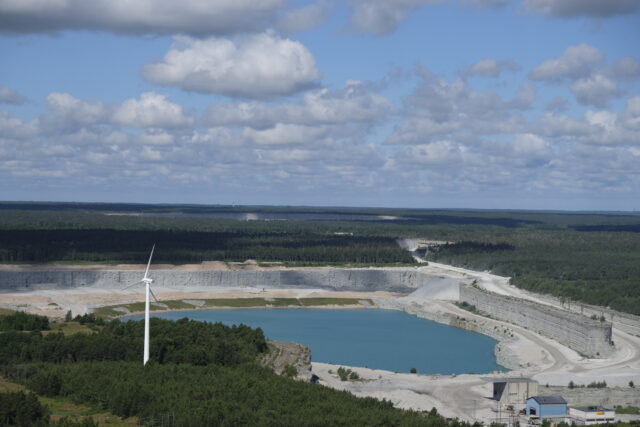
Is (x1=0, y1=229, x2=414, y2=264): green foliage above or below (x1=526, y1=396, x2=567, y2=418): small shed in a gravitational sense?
above

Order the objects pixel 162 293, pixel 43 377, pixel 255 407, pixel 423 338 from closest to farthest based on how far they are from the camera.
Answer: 1. pixel 255 407
2. pixel 43 377
3. pixel 423 338
4. pixel 162 293

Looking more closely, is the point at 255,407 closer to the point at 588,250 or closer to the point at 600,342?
the point at 600,342

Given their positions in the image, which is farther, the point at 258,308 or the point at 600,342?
the point at 258,308

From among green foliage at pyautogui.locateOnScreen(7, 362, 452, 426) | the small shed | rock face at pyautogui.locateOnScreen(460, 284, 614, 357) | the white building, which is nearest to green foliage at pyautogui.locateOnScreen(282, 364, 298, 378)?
green foliage at pyautogui.locateOnScreen(7, 362, 452, 426)

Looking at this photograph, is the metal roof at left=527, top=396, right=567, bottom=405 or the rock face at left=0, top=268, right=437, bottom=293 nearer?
the metal roof at left=527, top=396, right=567, bottom=405

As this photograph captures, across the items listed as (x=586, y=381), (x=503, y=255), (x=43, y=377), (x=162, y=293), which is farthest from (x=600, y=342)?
(x=503, y=255)

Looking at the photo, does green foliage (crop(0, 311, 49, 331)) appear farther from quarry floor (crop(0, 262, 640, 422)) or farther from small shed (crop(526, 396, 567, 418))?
small shed (crop(526, 396, 567, 418))

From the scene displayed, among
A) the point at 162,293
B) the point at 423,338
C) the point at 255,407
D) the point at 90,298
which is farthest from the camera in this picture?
the point at 162,293

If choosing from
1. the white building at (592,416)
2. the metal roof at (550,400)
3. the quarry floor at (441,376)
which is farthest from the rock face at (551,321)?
the white building at (592,416)
